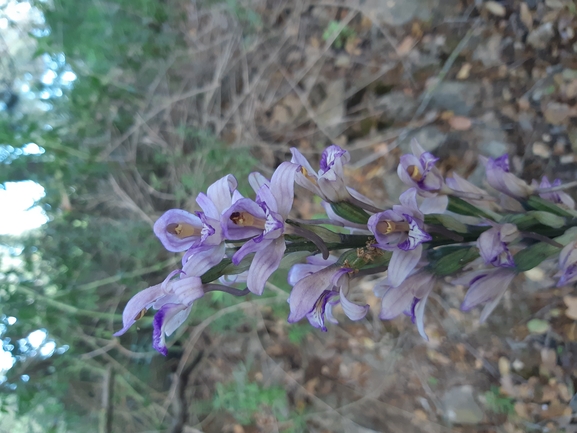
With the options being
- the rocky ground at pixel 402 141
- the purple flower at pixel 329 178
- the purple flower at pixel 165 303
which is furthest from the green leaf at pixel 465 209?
the rocky ground at pixel 402 141

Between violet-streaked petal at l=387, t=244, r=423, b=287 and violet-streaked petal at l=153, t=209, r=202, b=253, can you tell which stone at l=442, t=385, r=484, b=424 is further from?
violet-streaked petal at l=153, t=209, r=202, b=253

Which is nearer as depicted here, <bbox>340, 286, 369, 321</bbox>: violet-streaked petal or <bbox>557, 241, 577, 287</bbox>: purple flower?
<bbox>340, 286, 369, 321</bbox>: violet-streaked petal

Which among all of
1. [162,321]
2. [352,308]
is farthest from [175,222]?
[352,308]

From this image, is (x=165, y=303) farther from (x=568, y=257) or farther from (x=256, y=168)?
(x=256, y=168)

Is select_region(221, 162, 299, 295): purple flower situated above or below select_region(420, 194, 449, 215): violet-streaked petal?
above

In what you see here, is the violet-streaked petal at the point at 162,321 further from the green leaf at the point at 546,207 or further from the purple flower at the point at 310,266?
the green leaf at the point at 546,207

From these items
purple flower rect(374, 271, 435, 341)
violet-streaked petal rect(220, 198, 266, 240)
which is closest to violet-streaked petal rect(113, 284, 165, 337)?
violet-streaked petal rect(220, 198, 266, 240)

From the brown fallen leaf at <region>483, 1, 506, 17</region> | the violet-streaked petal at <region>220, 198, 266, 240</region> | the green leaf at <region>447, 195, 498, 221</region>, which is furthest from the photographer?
the brown fallen leaf at <region>483, 1, 506, 17</region>
